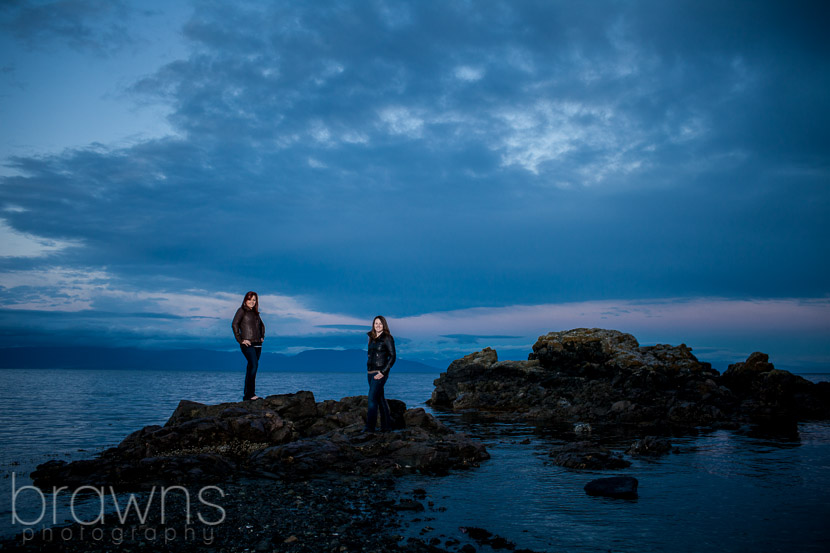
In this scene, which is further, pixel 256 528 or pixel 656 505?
pixel 656 505

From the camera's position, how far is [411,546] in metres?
7.70

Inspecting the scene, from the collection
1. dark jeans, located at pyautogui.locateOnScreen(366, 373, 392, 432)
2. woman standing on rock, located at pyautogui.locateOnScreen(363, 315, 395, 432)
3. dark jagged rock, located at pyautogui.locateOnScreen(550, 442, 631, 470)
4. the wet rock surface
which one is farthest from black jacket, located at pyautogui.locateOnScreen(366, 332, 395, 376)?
dark jagged rock, located at pyautogui.locateOnScreen(550, 442, 631, 470)

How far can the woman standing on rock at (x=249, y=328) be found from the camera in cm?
1920

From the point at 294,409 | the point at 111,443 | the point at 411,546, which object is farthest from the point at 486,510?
the point at 111,443

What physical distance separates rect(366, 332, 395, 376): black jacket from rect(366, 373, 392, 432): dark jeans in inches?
14.6

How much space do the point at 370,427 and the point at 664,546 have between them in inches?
448

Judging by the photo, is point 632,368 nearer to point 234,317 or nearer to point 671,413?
point 671,413

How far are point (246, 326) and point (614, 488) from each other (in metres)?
14.5

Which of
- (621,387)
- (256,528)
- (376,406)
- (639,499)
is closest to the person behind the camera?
(256,528)

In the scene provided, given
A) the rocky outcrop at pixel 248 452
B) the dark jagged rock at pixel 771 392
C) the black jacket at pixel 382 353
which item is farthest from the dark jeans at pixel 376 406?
the dark jagged rock at pixel 771 392

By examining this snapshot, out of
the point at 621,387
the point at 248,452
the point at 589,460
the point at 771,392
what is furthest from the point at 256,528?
the point at 771,392

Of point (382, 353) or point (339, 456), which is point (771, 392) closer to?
point (382, 353)

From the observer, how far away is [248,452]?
16031 millimetres

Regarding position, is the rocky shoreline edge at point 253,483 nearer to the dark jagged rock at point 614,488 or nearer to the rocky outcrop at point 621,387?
the dark jagged rock at point 614,488
